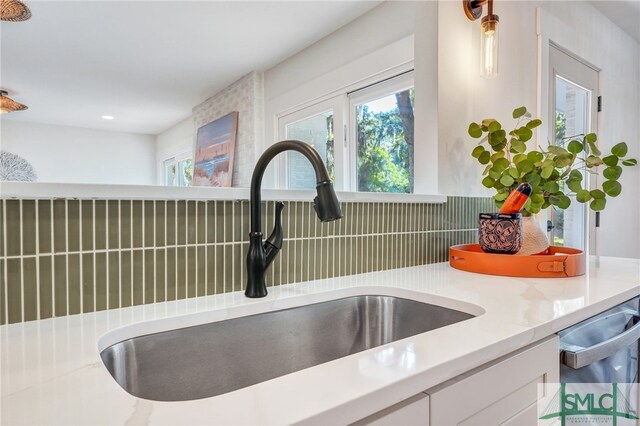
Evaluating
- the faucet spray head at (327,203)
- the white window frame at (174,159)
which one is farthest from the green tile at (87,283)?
the white window frame at (174,159)

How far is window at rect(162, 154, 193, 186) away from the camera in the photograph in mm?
4732

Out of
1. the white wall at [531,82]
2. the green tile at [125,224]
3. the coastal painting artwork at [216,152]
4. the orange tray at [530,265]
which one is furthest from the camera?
the coastal painting artwork at [216,152]

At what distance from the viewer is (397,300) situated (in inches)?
34.9

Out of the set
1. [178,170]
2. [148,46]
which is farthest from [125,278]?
[178,170]

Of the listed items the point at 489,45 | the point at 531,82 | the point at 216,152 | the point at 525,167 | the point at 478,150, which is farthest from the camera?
the point at 216,152

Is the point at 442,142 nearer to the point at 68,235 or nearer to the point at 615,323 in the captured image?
the point at 615,323

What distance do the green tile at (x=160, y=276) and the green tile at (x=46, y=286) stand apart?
18 centimetres

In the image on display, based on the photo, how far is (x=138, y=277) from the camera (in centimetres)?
73

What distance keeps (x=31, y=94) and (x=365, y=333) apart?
4.55 meters

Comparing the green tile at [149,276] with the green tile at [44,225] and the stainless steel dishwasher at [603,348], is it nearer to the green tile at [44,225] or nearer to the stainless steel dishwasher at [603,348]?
the green tile at [44,225]

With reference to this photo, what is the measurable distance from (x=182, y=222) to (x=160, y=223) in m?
0.04

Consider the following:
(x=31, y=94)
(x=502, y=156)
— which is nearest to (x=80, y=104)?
(x=31, y=94)

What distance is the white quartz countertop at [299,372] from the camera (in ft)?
1.13

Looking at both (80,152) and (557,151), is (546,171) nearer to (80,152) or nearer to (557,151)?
(557,151)
